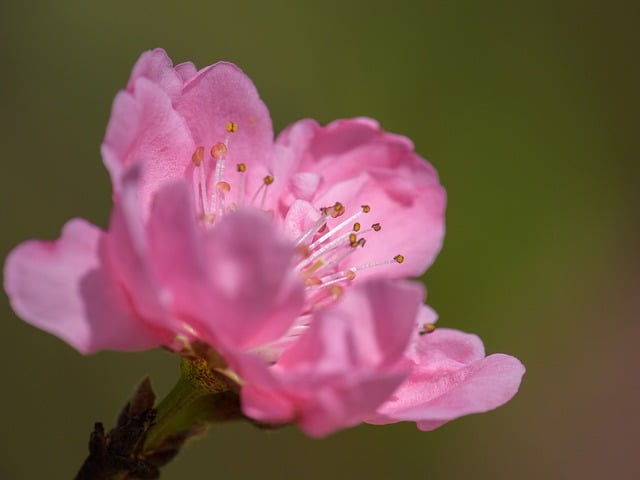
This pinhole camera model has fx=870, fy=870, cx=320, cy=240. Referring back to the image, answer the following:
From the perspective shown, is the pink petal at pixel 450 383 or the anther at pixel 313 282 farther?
the anther at pixel 313 282

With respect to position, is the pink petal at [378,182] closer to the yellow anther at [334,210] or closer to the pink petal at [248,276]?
the yellow anther at [334,210]

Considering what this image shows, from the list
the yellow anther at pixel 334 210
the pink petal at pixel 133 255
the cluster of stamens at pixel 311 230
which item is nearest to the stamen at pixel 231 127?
the cluster of stamens at pixel 311 230

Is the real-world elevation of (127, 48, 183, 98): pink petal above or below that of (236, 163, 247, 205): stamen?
above

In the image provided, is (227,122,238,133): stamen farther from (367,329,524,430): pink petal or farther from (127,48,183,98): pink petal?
(367,329,524,430): pink petal

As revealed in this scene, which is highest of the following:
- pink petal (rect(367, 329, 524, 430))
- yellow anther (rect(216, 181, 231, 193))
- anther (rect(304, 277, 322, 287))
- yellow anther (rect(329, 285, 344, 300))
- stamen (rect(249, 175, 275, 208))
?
stamen (rect(249, 175, 275, 208))

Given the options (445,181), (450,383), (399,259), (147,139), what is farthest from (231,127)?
(445,181)

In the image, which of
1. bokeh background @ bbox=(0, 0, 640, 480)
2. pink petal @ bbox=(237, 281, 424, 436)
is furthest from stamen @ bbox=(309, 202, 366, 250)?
bokeh background @ bbox=(0, 0, 640, 480)

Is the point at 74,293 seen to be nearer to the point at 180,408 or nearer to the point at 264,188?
the point at 180,408
